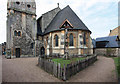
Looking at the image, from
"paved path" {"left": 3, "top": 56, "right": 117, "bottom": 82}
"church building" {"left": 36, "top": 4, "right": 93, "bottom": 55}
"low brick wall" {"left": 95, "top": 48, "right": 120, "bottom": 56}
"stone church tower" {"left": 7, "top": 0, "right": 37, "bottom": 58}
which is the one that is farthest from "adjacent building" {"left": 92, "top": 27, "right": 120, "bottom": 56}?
"stone church tower" {"left": 7, "top": 0, "right": 37, "bottom": 58}

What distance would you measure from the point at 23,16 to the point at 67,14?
Result: 492 inches

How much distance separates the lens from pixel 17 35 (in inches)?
775

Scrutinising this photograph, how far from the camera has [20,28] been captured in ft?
66.2

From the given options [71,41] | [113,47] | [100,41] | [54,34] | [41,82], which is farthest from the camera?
[100,41]

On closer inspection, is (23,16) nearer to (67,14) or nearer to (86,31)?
(67,14)

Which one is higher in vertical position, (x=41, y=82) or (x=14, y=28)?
(x=14, y=28)

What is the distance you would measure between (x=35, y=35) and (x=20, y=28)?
439 centimetres

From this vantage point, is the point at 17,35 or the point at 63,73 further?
the point at 17,35

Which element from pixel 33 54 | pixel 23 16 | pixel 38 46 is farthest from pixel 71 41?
pixel 23 16

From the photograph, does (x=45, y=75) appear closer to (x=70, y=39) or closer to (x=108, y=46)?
(x=70, y=39)

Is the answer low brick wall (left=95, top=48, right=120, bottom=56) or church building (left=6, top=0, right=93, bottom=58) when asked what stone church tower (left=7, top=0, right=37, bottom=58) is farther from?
low brick wall (left=95, top=48, right=120, bottom=56)

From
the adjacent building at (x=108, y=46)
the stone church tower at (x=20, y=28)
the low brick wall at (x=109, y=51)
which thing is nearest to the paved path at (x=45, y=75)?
the stone church tower at (x=20, y=28)

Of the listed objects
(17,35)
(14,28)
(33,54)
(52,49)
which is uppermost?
(14,28)

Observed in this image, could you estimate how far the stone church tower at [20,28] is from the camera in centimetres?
1910
